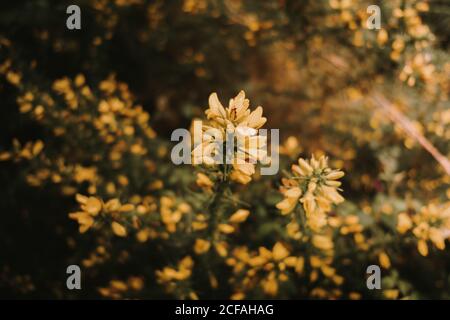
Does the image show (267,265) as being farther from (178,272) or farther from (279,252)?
(178,272)

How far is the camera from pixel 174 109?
323cm

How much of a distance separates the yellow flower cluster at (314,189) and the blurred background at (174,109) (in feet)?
2.05

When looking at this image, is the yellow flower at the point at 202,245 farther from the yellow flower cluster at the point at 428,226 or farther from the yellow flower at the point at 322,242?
the yellow flower cluster at the point at 428,226

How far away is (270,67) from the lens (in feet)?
11.8

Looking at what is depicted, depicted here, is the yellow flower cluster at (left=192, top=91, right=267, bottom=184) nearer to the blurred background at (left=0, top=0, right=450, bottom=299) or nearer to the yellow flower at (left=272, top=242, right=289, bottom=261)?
the yellow flower at (left=272, top=242, right=289, bottom=261)

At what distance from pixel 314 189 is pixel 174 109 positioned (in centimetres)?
227

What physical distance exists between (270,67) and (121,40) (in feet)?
5.08

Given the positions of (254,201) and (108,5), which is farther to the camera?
(108,5)

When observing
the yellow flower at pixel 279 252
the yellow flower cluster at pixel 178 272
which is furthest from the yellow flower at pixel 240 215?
the yellow flower cluster at pixel 178 272

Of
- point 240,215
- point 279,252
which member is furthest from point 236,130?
point 279,252

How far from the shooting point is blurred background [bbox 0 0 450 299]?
1.90m
